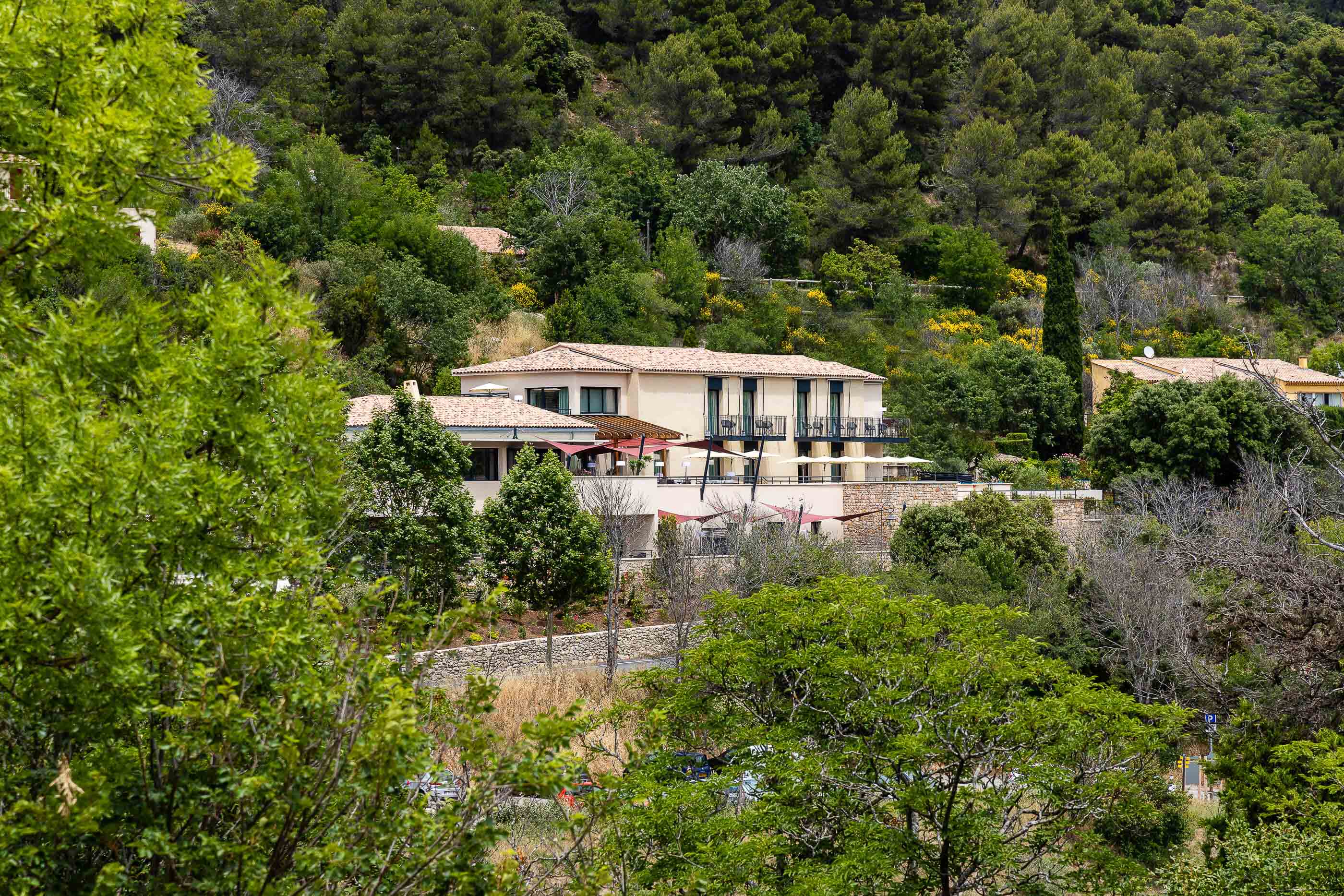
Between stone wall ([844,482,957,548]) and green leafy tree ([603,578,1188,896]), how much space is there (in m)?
22.3

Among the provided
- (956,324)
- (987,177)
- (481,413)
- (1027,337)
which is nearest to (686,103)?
(987,177)

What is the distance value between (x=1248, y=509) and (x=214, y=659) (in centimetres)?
4027

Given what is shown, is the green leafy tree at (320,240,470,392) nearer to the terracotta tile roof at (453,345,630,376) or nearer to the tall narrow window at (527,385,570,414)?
the terracotta tile roof at (453,345,630,376)

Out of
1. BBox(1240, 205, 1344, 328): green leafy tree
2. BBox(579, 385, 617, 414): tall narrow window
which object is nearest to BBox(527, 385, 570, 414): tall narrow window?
BBox(579, 385, 617, 414): tall narrow window

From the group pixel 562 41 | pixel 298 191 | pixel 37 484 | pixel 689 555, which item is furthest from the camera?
pixel 562 41

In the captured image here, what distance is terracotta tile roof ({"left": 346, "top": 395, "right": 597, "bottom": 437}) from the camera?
38219 millimetres

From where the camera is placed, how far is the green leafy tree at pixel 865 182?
69.2 meters

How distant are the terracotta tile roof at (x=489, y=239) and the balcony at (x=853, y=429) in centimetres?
1529

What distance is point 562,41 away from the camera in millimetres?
78438

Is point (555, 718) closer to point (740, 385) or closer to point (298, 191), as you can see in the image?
point (740, 385)

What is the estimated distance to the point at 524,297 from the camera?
56.8 metres

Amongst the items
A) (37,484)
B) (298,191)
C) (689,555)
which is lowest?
(689,555)

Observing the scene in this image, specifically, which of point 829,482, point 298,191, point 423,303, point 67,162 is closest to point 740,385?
point 829,482

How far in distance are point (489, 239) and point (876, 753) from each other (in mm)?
46541
